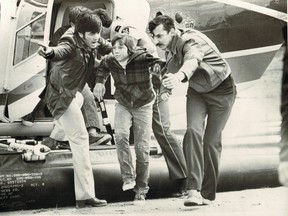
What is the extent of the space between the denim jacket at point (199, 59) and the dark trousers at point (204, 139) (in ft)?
0.23

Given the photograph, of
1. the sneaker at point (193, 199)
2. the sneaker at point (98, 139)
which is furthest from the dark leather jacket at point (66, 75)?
the sneaker at point (193, 199)

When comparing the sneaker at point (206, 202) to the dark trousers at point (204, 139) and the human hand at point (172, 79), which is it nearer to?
the dark trousers at point (204, 139)

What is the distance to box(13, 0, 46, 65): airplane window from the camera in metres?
4.25

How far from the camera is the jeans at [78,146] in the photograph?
419 cm

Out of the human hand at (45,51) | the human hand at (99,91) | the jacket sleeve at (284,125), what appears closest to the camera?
the jacket sleeve at (284,125)

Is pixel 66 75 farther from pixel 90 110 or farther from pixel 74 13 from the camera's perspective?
pixel 74 13

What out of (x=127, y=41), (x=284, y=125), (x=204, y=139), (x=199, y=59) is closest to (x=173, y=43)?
(x=199, y=59)

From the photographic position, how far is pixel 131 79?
4266mm

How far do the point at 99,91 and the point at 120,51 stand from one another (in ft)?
1.21

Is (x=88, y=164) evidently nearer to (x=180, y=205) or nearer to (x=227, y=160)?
(x=180, y=205)

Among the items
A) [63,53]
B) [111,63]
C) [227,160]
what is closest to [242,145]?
[227,160]

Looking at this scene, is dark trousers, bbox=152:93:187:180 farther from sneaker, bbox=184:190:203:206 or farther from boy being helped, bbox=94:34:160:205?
sneaker, bbox=184:190:203:206

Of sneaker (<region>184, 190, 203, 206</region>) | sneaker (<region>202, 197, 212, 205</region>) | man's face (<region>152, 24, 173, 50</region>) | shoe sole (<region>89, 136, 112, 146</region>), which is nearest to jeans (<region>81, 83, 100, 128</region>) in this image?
shoe sole (<region>89, 136, 112, 146</region>)

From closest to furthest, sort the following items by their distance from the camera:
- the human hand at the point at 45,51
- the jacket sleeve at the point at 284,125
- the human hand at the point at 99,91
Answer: the jacket sleeve at the point at 284,125 < the human hand at the point at 45,51 < the human hand at the point at 99,91
